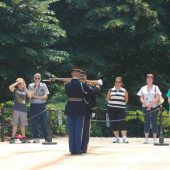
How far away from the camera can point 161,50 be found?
29.3m

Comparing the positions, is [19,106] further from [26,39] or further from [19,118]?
[26,39]

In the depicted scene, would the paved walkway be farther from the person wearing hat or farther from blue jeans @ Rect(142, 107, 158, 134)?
blue jeans @ Rect(142, 107, 158, 134)

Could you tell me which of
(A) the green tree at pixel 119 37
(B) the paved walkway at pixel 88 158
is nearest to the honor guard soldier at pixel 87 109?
(B) the paved walkway at pixel 88 158

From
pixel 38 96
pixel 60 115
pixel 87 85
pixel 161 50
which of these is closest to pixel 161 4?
pixel 161 50

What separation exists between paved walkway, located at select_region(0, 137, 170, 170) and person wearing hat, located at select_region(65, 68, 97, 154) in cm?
33

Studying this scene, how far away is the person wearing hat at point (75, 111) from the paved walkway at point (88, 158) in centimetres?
33

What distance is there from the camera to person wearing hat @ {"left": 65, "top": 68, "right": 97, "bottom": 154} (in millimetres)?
15828

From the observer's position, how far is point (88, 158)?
15.0 m

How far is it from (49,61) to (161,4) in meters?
6.06

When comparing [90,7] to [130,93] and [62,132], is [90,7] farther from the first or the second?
[62,132]

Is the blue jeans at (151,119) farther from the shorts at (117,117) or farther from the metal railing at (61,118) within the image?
the metal railing at (61,118)

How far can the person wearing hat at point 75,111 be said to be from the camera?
51.9ft

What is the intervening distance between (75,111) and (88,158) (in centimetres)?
138

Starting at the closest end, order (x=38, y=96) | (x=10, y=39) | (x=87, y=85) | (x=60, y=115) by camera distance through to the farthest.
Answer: (x=87, y=85) → (x=38, y=96) → (x=60, y=115) → (x=10, y=39)
